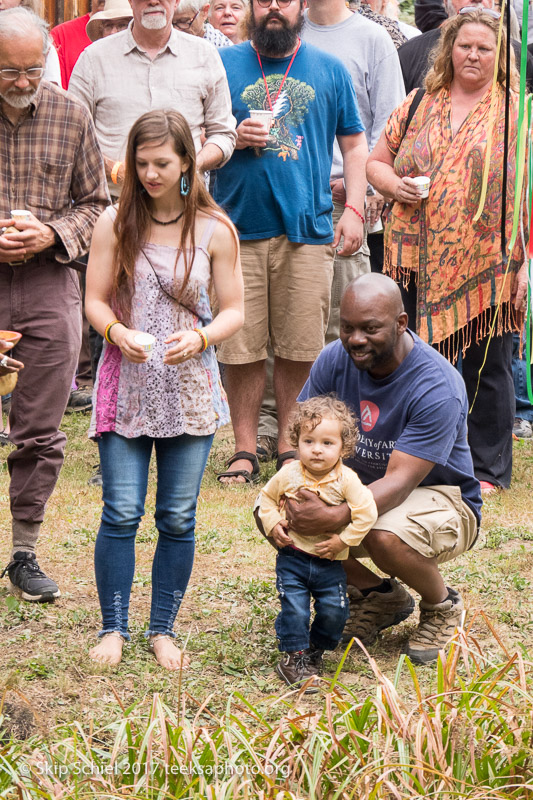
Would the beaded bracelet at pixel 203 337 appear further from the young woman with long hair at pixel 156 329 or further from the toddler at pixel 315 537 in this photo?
the toddler at pixel 315 537

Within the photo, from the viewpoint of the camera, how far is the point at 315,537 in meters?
3.79

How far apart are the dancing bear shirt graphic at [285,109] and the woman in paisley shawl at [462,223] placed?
459 mm

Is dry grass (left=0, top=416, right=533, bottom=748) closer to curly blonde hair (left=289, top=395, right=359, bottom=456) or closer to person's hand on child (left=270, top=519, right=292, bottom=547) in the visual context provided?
person's hand on child (left=270, top=519, right=292, bottom=547)

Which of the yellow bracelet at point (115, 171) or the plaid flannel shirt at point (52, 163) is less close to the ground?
the plaid flannel shirt at point (52, 163)

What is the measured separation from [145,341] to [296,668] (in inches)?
48.7

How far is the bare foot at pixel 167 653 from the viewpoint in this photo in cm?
390

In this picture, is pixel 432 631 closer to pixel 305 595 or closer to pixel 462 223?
pixel 305 595

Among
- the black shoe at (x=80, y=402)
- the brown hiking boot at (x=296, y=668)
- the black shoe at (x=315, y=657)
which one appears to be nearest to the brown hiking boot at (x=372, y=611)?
the black shoe at (x=315, y=657)

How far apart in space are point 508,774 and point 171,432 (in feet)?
5.31

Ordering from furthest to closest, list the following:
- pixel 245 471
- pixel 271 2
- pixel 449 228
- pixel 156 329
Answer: pixel 245 471
pixel 271 2
pixel 449 228
pixel 156 329

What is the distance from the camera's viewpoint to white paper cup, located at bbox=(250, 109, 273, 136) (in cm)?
590

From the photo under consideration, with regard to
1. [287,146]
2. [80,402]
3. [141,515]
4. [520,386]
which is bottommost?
[80,402]

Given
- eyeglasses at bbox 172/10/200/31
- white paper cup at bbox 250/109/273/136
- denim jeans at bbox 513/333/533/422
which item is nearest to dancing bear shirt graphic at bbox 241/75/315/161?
white paper cup at bbox 250/109/273/136

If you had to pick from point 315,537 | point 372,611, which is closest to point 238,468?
point 372,611
